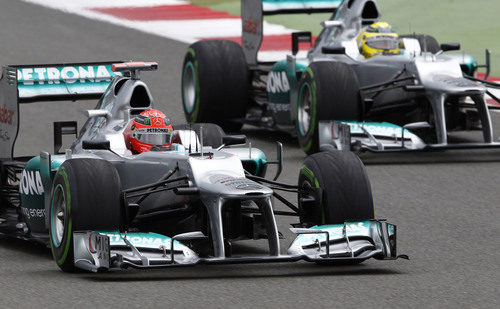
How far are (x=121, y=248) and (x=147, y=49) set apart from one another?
15827mm

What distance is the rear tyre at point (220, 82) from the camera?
758 inches

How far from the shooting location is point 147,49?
84.7 ft

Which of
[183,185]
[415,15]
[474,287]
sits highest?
[415,15]

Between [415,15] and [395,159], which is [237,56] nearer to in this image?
[395,159]

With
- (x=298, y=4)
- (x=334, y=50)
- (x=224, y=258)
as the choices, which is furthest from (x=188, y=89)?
(x=224, y=258)

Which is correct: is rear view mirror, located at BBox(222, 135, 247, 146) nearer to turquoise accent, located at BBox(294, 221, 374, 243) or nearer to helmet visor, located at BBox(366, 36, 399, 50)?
turquoise accent, located at BBox(294, 221, 374, 243)

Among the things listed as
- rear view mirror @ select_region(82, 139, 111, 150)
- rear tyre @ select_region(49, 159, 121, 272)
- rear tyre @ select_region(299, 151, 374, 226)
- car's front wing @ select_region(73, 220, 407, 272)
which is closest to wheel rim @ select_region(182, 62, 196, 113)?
rear view mirror @ select_region(82, 139, 111, 150)

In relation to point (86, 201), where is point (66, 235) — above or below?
below

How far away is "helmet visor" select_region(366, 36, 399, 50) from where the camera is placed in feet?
60.5

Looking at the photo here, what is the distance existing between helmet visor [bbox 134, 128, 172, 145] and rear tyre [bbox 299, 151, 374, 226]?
150 centimetres

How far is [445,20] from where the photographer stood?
26969 millimetres

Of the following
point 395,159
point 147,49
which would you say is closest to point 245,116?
point 395,159

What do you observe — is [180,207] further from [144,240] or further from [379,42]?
[379,42]

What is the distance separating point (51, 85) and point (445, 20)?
1464cm
